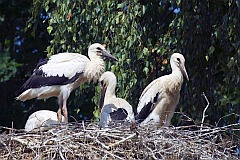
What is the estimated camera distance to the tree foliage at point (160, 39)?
12016 mm

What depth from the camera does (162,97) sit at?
12.4m

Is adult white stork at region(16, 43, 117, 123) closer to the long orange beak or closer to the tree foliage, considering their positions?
the tree foliage

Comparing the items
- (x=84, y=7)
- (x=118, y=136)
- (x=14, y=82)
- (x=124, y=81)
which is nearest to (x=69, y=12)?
(x=84, y=7)

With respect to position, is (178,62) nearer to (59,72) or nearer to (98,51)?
(98,51)

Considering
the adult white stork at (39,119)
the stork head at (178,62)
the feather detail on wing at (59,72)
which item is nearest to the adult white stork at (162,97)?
the stork head at (178,62)

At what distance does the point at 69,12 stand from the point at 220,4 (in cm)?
173

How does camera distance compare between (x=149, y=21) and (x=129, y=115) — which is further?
(x=149, y=21)

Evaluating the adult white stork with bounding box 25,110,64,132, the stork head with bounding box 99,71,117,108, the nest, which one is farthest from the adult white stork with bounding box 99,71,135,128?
the nest

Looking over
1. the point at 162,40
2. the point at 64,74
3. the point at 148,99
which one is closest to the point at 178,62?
the point at 162,40

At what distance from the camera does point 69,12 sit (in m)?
12.2

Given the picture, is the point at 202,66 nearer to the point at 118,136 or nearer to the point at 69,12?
the point at 69,12

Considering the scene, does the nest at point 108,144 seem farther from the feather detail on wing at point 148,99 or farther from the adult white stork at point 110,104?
the feather detail on wing at point 148,99

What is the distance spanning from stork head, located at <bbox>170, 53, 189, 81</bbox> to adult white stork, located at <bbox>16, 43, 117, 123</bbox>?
693 mm

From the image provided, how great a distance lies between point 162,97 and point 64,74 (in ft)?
3.79
